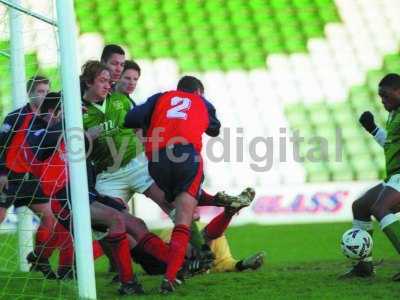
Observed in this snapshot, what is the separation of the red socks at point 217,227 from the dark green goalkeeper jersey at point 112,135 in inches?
34.3

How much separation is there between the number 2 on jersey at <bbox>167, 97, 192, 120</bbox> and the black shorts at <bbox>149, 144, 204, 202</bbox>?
0.72 ft

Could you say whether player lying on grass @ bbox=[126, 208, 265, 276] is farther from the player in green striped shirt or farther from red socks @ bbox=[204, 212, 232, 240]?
the player in green striped shirt

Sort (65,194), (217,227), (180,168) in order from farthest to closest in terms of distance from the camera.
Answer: (217,227)
(180,168)
(65,194)

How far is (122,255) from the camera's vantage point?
5113mm

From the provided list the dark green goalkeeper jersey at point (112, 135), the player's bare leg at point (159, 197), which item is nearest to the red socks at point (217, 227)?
the player's bare leg at point (159, 197)

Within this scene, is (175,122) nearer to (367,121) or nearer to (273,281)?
(273,281)

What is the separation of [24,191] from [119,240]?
5.10ft

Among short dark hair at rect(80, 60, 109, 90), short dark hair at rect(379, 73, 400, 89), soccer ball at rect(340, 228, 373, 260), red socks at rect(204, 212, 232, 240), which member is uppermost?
short dark hair at rect(80, 60, 109, 90)

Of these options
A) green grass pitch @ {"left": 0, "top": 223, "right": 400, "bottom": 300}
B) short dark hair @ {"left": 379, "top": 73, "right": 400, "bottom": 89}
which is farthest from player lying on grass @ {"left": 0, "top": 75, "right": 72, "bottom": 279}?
short dark hair @ {"left": 379, "top": 73, "right": 400, "bottom": 89}

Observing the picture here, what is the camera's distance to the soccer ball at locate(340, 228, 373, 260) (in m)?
5.78

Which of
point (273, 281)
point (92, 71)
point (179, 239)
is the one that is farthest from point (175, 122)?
point (273, 281)

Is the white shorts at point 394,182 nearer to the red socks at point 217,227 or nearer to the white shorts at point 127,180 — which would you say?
the red socks at point 217,227

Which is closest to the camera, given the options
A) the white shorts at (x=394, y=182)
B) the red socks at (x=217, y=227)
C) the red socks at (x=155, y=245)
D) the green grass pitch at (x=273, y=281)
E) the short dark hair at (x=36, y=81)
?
the green grass pitch at (x=273, y=281)

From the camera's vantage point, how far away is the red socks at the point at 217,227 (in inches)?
259
